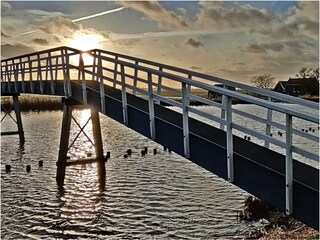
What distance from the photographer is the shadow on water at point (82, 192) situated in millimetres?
12060

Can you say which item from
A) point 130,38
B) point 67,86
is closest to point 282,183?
point 67,86

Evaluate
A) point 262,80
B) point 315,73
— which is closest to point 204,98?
point 262,80

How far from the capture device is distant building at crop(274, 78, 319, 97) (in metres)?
79.9

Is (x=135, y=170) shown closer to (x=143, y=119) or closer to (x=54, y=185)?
(x=54, y=185)

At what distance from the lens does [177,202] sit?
12.9 metres

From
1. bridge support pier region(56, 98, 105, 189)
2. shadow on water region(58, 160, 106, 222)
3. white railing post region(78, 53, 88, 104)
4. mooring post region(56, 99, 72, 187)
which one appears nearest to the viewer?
shadow on water region(58, 160, 106, 222)

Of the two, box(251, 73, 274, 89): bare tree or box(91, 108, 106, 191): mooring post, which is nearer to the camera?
box(91, 108, 106, 191): mooring post

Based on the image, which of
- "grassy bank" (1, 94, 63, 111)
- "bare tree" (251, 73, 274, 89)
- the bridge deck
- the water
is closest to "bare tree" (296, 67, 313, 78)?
"bare tree" (251, 73, 274, 89)

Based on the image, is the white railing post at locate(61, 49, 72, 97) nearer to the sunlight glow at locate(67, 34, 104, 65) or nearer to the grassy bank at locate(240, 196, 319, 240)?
the sunlight glow at locate(67, 34, 104, 65)

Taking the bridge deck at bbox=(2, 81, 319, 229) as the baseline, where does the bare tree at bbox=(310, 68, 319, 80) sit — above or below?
below

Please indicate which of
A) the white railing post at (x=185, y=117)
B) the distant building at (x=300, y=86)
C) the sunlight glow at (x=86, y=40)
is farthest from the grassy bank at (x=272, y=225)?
the distant building at (x=300, y=86)

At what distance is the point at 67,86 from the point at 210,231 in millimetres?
7040

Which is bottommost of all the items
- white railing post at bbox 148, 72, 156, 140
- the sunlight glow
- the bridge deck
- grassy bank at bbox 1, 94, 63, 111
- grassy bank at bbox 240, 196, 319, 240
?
grassy bank at bbox 1, 94, 63, 111

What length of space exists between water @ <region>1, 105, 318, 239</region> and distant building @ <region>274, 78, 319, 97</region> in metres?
65.8
